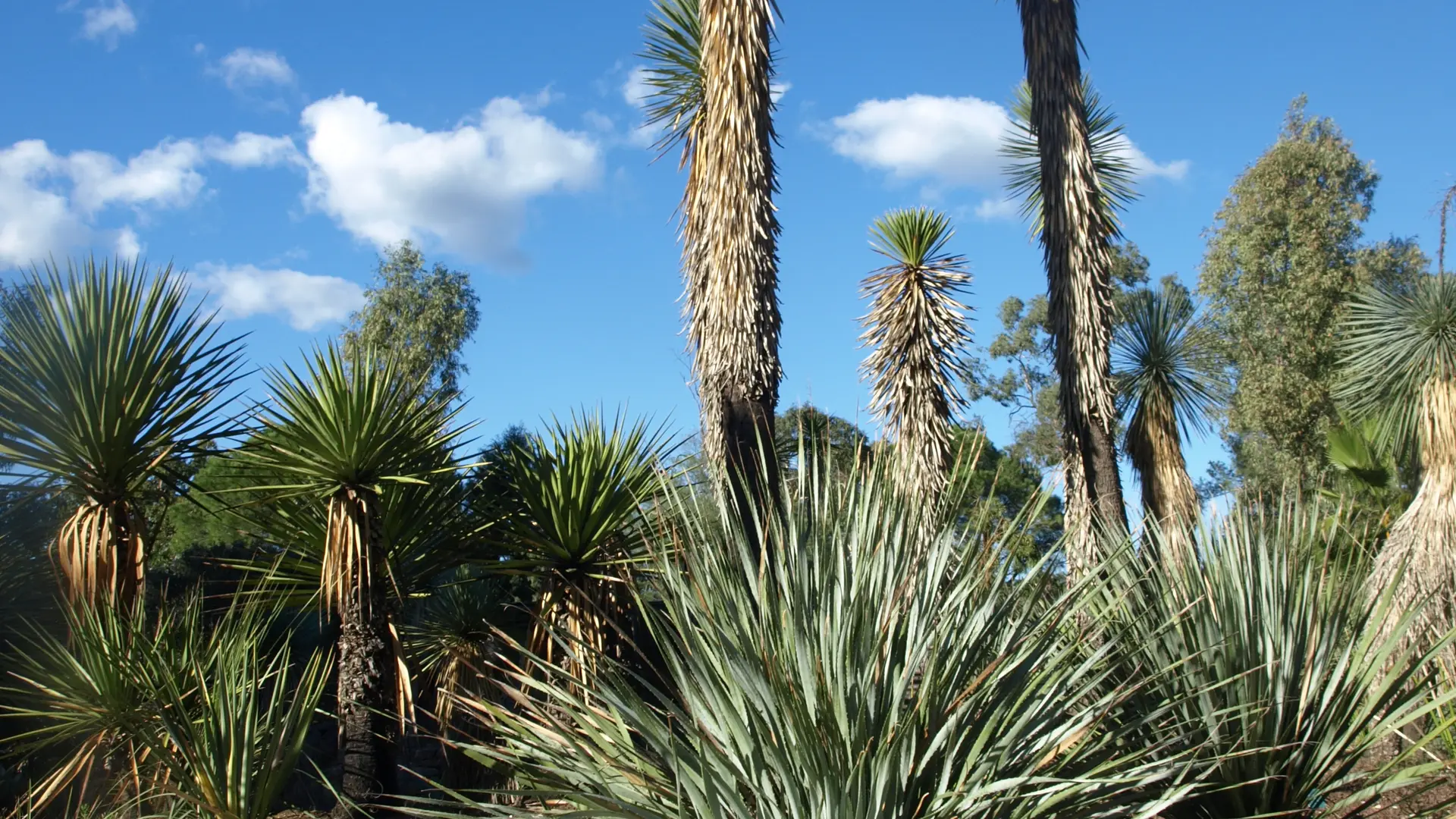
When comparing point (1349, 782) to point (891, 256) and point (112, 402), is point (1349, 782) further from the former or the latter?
point (891, 256)

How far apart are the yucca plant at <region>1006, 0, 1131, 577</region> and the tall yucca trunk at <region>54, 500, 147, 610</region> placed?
8516mm

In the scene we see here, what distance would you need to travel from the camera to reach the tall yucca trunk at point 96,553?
6.65 meters

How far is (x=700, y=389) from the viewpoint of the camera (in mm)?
9156

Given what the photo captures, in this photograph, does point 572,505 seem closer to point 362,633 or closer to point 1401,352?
point 362,633

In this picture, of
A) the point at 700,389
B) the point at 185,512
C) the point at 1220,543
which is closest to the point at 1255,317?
the point at 700,389

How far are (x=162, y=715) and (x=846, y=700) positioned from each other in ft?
14.4

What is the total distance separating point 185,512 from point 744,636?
22302 millimetres

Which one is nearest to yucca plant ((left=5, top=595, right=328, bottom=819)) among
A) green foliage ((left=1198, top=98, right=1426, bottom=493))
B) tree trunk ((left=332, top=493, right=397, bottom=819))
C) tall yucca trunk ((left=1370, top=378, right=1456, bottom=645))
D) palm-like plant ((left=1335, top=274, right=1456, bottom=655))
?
tree trunk ((left=332, top=493, right=397, bottom=819))

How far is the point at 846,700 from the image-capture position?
3484 millimetres

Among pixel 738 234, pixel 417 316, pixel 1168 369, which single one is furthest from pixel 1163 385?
pixel 417 316

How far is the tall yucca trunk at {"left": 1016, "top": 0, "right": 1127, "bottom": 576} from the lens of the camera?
433 inches

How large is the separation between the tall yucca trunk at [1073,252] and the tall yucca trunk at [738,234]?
14.2 ft

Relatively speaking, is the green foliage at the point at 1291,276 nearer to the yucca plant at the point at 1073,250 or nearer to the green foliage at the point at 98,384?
the yucca plant at the point at 1073,250

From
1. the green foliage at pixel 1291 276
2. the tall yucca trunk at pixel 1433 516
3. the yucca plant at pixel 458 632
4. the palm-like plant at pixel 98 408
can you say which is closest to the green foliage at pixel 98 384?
the palm-like plant at pixel 98 408
